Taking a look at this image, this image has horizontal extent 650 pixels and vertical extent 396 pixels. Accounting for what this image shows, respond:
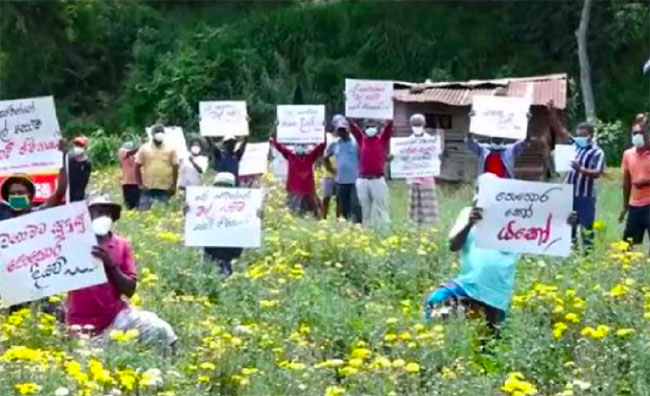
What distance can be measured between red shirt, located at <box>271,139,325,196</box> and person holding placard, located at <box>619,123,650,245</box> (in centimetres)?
466

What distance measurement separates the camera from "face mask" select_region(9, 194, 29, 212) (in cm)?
1130

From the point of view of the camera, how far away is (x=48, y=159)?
1348 cm

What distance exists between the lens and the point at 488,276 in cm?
1078

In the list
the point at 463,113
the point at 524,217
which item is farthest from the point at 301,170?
the point at 463,113

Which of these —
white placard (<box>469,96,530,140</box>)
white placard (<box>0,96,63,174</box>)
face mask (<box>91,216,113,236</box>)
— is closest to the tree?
white placard (<box>469,96,530,140</box>)

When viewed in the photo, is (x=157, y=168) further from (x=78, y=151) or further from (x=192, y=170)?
(x=192, y=170)

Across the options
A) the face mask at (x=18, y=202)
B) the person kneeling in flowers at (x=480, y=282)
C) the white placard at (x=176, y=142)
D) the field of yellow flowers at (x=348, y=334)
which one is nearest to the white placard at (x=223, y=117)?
the white placard at (x=176, y=142)

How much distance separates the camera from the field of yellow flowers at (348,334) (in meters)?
8.03

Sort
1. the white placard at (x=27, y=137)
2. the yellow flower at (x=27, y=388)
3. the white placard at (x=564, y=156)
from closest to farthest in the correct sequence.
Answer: the yellow flower at (x=27, y=388), the white placard at (x=27, y=137), the white placard at (x=564, y=156)

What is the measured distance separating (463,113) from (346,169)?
14.4m

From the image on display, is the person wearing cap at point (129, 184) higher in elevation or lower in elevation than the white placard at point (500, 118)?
lower

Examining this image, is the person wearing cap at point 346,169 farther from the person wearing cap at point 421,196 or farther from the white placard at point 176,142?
the white placard at point 176,142

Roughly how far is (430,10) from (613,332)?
40.2 m

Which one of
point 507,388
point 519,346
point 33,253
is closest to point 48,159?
point 33,253
